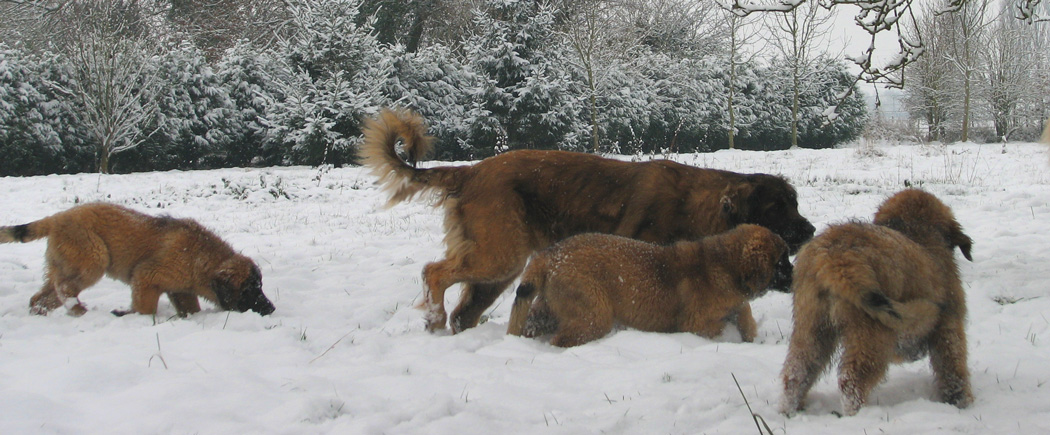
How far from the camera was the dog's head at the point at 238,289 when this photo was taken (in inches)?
215

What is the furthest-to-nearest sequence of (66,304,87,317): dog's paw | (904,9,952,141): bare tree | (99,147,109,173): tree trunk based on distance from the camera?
(904,9,952,141): bare tree < (99,147,109,173): tree trunk < (66,304,87,317): dog's paw

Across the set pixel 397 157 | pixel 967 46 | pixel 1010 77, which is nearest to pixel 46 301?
pixel 397 157

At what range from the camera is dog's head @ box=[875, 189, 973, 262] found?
3594 mm

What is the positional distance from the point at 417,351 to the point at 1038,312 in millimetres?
4213

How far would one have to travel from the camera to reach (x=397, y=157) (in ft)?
17.9

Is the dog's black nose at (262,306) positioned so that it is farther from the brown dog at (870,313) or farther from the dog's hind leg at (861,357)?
the dog's hind leg at (861,357)

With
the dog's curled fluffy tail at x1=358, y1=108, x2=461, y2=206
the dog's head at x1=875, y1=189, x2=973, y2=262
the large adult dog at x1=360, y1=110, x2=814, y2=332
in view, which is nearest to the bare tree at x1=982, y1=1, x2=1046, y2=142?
the large adult dog at x1=360, y1=110, x2=814, y2=332

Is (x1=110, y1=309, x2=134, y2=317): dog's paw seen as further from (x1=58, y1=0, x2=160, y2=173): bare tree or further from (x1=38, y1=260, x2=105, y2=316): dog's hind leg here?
(x1=58, y1=0, x2=160, y2=173): bare tree

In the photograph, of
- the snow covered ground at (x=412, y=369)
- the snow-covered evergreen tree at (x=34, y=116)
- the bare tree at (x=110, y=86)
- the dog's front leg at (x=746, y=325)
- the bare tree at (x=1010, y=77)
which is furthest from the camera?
the bare tree at (x=1010, y=77)

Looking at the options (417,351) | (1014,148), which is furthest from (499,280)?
(1014,148)

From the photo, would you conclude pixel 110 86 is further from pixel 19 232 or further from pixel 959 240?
pixel 959 240

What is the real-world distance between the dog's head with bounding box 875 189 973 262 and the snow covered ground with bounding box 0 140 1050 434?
0.69 meters

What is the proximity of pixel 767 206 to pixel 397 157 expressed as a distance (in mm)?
2972

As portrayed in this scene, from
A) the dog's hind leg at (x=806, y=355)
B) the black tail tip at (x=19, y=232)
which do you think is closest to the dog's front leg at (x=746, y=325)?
the dog's hind leg at (x=806, y=355)
